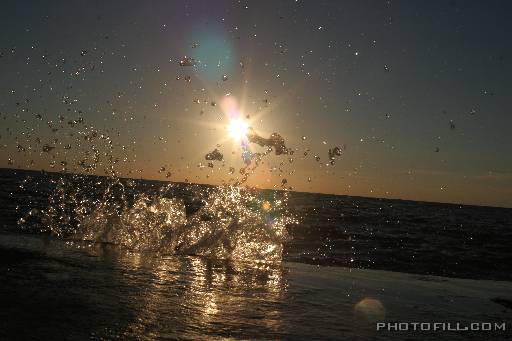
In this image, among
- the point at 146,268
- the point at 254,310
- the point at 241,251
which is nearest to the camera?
the point at 254,310

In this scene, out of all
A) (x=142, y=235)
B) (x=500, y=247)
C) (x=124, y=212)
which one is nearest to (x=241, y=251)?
(x=142, y=235)

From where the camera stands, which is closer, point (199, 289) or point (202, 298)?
point (202, 298)

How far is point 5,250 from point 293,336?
6.28m

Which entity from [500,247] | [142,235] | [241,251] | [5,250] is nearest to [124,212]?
[142,235]

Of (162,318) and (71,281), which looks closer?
(162,318)

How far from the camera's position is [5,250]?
866cm

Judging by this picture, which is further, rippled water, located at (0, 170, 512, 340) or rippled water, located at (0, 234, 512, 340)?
rippled water, located at (0, 170, 512, 340)

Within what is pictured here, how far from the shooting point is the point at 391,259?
53.9ft

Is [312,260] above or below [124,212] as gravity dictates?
below

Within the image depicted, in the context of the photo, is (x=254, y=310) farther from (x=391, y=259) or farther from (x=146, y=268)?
(x=391, y=259)

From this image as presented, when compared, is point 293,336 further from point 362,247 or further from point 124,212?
point 362,247

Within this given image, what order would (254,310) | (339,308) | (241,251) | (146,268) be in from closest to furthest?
(254,310) → (339,308) → (146,268) → (241,251)

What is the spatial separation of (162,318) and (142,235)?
8.15 m

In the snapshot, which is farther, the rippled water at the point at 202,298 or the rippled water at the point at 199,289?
the rippled water at the point at 199,289
